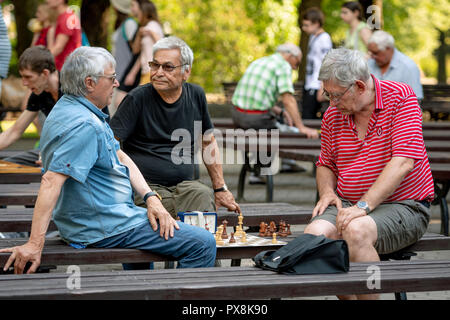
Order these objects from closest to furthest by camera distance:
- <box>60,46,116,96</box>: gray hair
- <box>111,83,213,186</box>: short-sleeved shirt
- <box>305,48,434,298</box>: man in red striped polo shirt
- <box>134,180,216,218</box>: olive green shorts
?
<box>60,46,116,96</box>: gray hair < <box>305,48,434,298</box>: man in red striped polo shirt < <box>134,180,216,218</box>: olive green shorts < <box>111,83,213,186</box>: short-sleeved shirt

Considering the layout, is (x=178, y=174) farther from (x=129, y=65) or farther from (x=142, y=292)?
(x=129, y=65)

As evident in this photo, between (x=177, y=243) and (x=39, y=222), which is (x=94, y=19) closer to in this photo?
(x=177, y=243)

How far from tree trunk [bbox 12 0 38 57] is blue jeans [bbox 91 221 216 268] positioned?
1491 cm

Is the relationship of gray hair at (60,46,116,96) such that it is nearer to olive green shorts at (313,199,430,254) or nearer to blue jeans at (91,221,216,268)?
blue jeans at (91,221,216,268)

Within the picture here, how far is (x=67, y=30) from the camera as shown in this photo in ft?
30.3

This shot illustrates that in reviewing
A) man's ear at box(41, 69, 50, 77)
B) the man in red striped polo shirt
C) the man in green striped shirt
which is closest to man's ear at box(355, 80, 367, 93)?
the man in red striped polo shirt

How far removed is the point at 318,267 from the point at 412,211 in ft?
3.12

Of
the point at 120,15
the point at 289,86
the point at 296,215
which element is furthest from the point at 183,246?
the point at 120,15

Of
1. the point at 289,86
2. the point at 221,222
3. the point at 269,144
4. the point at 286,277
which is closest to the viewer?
the point at 286,277

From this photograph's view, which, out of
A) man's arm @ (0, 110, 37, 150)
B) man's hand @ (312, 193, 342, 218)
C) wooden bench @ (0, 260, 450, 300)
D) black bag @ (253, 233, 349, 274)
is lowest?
wooden bench @ (0, 260, 450, 300)

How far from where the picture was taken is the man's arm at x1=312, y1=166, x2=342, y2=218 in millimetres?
4582

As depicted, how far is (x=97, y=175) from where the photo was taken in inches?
154

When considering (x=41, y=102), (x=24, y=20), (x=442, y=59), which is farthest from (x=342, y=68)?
(x=442, y=59)

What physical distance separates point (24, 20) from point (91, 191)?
15.3m
